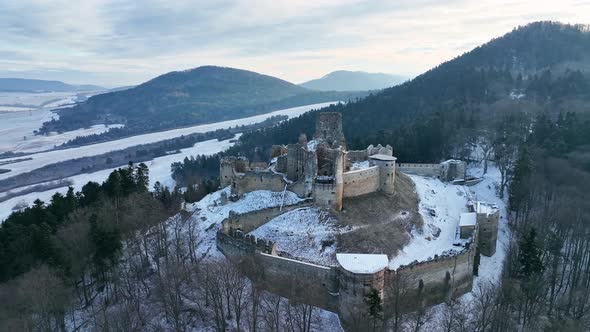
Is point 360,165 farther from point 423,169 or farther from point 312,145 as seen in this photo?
point 423,169

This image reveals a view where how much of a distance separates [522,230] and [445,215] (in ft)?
28.8

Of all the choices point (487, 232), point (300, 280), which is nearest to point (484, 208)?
point (487, 232)

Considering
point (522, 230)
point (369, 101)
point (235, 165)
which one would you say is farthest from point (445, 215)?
point (369, 101)

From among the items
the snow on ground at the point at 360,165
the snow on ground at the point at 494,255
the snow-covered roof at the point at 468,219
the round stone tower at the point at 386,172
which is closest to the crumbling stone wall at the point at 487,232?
the snow-covered roof at the point at 468,219

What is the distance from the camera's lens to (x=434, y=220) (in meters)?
50.7

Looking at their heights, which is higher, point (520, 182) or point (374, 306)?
point (520, 182)

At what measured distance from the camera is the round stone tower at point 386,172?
165ft

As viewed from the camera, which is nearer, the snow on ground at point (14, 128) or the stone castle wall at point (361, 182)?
the stone castle wall at point (361, 182)

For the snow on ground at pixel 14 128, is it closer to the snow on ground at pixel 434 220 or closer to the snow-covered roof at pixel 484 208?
the snow on ground at pixel 434 220

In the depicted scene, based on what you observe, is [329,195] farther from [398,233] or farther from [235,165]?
[235,165]

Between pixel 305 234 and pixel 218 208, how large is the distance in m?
13.2

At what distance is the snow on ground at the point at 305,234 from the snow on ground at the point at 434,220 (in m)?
6.33

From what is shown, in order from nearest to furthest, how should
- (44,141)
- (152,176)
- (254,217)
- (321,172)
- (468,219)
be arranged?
(254,217), (468,219), (321,172), (152,176), (44,141)

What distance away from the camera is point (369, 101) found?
132500 mm
